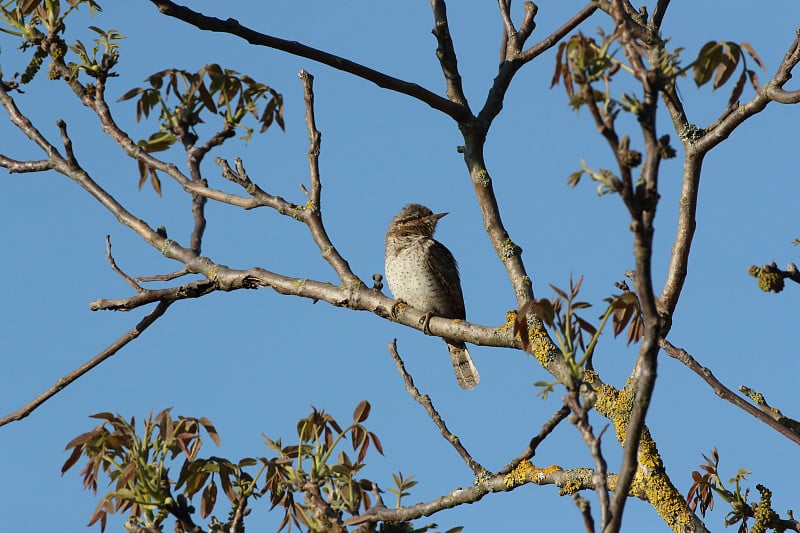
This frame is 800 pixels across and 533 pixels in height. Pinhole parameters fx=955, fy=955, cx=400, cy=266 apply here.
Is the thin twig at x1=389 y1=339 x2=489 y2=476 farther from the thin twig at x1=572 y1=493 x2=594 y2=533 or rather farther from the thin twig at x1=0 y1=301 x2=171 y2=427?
the thin twig at x1=572 y1=493 x2=594 y2=533

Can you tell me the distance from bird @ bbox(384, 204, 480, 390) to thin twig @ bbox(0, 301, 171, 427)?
3.03m

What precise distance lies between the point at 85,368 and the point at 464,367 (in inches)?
174

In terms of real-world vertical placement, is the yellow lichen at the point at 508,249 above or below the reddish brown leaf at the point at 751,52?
above

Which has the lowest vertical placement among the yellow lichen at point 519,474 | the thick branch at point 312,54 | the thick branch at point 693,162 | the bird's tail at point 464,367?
the yellow lichen at point 519,474

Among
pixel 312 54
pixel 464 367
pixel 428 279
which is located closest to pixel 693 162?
pixel 312 54

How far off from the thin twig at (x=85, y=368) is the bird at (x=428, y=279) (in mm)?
3031

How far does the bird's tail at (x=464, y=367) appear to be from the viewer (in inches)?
333

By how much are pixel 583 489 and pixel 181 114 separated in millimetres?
2551

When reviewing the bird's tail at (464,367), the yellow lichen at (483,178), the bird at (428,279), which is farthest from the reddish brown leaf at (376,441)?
the bird's tail at (464,367)

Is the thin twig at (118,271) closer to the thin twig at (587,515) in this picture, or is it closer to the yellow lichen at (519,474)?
the yellow lichen at (519,474)

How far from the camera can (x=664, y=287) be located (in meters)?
3.94

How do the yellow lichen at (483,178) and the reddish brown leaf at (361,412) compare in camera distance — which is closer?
the reddish brown leaf at (361,412)

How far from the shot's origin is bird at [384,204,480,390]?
307 inches

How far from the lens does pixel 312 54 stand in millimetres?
4297
